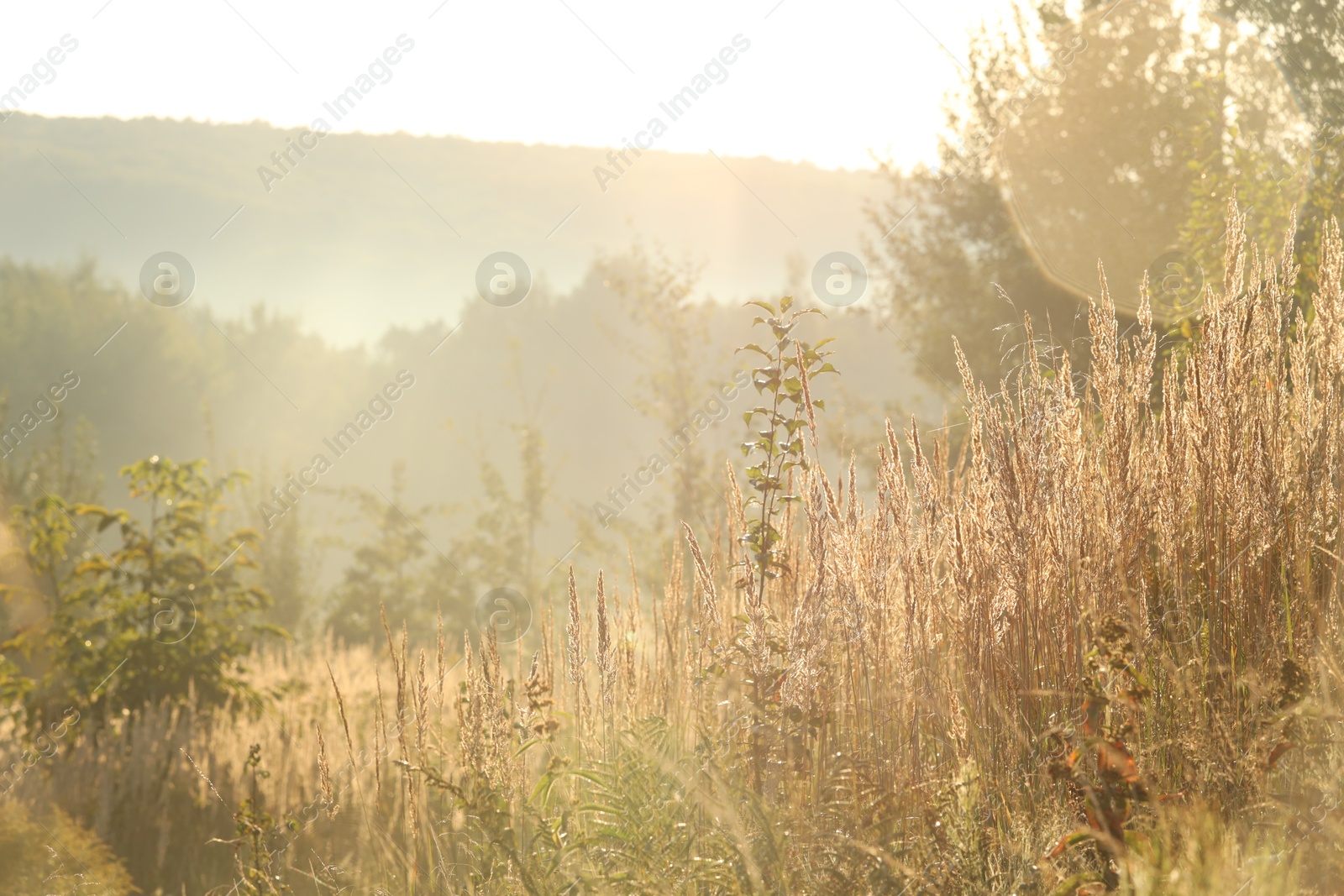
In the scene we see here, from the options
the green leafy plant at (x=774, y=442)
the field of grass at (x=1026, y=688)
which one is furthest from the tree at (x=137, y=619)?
the green leafy plant at (x=774, y=442)

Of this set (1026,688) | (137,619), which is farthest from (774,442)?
(137,619)

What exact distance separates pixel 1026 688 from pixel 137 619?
Answer: 15.9 feet

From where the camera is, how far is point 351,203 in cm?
4978

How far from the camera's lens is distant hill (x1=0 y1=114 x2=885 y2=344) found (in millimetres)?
44656

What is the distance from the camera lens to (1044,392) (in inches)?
98.6

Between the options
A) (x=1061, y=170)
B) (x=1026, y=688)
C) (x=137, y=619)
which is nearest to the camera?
(x=1026, y=688)

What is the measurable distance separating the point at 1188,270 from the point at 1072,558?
663 centimetres

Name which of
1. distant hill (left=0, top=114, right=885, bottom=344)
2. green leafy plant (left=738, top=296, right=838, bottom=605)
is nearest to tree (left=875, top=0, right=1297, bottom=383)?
green leafy plant (left=738, top=296, right=838, bottom=605)

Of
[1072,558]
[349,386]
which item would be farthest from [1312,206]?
[349,386]

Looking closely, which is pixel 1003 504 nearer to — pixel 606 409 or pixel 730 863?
pixel 730 863

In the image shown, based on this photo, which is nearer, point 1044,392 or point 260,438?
point 1044,392

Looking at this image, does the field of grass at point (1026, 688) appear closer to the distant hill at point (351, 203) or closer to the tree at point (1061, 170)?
the tree at point (1061, 170)

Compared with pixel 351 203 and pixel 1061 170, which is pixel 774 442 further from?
pixel 351 203

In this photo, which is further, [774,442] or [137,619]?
[137,619]
